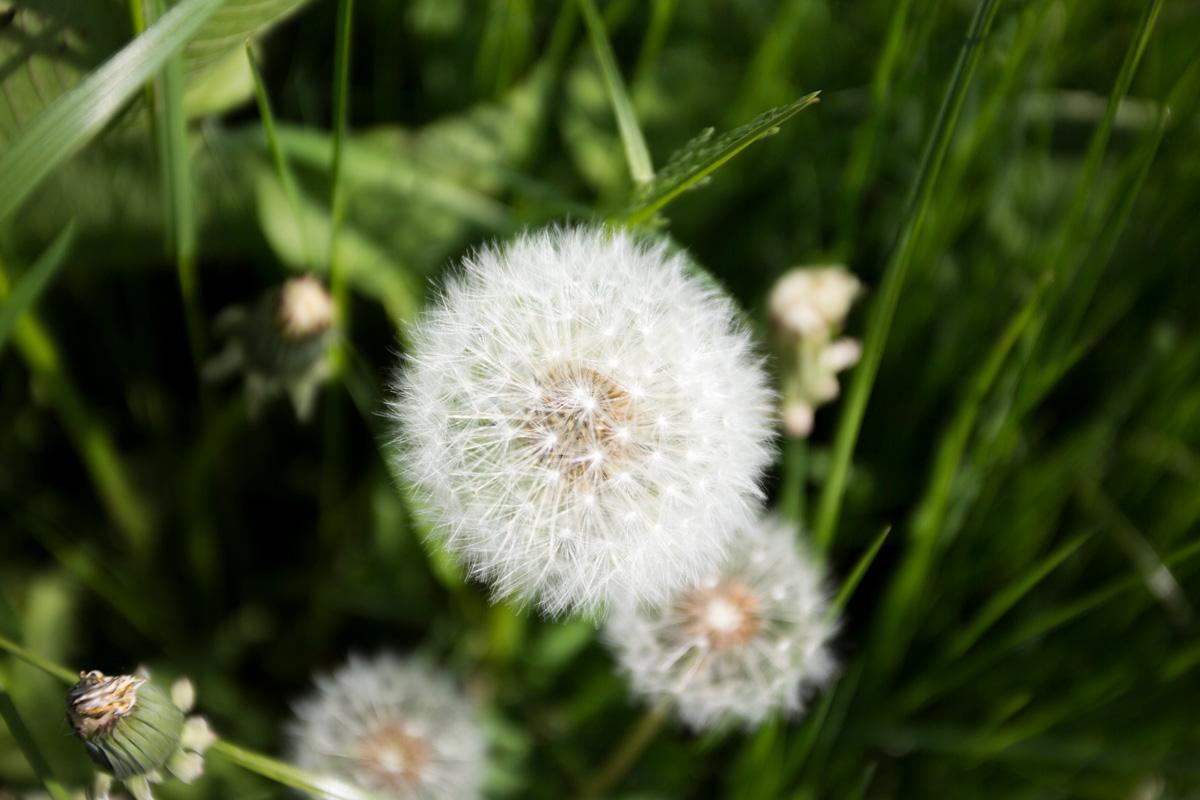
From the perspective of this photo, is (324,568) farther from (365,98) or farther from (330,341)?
(365,98)

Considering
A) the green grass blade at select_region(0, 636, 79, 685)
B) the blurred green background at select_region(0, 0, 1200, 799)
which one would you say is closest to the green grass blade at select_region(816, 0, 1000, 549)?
the blurred green background at select_region(0, 0, 1200, 799)

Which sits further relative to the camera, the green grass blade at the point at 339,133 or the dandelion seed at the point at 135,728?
the green grass blade at the point at 339,133

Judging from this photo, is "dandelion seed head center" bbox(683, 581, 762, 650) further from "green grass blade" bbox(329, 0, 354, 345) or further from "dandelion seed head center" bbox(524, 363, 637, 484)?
"green grass blade" bbox(329, 0, 354, 345)

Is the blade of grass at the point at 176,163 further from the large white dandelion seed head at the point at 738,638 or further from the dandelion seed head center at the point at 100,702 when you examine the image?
the large white dandelion seed head at the point at 738,638

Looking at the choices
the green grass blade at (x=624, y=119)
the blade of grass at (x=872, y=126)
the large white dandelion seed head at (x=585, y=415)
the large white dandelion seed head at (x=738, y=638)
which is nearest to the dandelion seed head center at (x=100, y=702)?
the large white dandelion seed head at (x=585, y=415)

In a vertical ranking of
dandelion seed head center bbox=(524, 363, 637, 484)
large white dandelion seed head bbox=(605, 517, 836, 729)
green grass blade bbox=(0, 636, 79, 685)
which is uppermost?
green grass blade bbox=(0, 636, 79, 685)

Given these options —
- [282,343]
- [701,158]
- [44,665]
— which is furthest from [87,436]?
[701,158]

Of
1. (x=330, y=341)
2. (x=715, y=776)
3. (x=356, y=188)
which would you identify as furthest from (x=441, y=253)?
(x=715, y=776)
